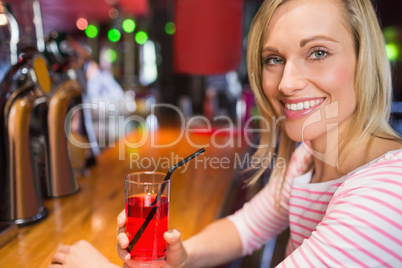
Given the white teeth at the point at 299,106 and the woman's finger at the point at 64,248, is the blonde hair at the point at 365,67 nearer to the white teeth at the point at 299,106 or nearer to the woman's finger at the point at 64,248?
the white teeth at the point at 299,106

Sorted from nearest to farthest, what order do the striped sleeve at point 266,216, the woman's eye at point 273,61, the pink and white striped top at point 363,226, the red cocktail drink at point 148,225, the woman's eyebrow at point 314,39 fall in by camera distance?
the pink and white striped top at point 363,226
the red cocktail drink at point 148,225
the woman's eyebrow at point 314,39
the woman's eye at point 273,61
the striped sleeve at point 266,216

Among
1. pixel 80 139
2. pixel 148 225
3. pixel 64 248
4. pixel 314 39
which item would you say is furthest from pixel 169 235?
pixel 80 139

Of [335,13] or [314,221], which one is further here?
[314,221]

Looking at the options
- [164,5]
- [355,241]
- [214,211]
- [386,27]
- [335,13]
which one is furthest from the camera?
[386,27]

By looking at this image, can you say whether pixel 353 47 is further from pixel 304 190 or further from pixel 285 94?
pixel 304 190

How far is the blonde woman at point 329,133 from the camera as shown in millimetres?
695

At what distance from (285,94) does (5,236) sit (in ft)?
2.66

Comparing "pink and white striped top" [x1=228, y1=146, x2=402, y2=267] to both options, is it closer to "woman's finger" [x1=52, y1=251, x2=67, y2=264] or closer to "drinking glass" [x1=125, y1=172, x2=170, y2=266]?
"drinking glass" [x1=125, y1=172, x2=170, y2=266]

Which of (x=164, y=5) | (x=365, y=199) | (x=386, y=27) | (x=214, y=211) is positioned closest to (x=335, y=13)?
(x=365, y=199)

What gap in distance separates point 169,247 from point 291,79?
0.49 m

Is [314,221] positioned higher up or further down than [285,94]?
further down

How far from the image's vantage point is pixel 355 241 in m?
0.69

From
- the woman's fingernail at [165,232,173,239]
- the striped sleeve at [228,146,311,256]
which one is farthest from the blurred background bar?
the woman's fingernail at [165,232,173,239]

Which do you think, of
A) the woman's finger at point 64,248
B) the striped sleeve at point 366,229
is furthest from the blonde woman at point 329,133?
A: the woman's finger at point 64,248
